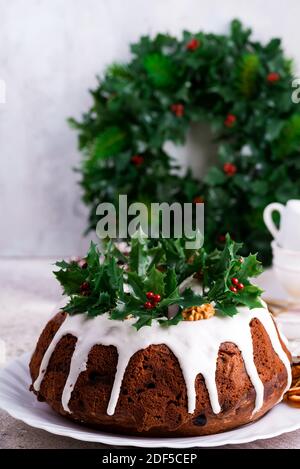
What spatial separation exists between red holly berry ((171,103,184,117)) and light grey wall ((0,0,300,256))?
232 millimetres

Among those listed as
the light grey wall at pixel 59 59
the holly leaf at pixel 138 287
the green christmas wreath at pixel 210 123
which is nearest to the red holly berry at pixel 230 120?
the green christmas wreath at pixel 210 123

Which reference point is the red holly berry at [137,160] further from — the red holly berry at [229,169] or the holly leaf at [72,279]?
the holly leaf at [72,279]

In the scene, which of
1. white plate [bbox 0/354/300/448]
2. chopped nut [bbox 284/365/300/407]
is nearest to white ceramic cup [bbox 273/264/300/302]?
chopped nut [bbox 284/365/300/407]

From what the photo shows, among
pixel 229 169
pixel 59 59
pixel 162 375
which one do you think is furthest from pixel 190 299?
pixel 59 59

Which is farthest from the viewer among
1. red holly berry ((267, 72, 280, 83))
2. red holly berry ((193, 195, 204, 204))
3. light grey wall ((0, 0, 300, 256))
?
light grey wall ((0, 0, 300, 256))

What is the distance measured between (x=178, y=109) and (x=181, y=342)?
1.81 metres

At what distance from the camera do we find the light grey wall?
3.32 metres

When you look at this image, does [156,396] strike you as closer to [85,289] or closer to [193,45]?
[85,289]

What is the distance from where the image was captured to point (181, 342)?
1.46 metres

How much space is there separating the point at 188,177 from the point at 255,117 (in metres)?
0.36

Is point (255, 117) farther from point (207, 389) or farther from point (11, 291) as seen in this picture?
point (207, 389)

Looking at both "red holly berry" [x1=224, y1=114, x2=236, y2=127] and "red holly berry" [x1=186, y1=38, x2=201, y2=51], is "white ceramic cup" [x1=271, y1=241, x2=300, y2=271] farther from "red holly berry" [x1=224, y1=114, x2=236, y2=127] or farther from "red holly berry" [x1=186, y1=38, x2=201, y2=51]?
"red holly berry" [x1=186, y1=38, x2=201, y2=51]

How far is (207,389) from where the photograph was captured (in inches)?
57.3
